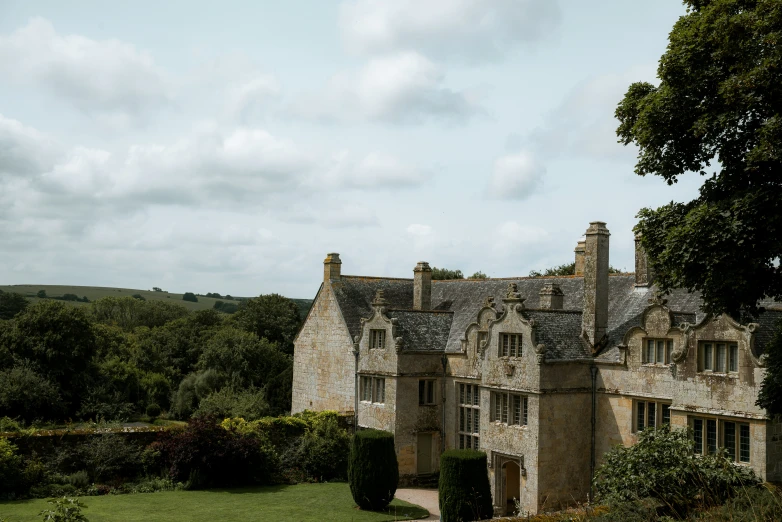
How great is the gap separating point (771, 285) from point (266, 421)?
22.5m

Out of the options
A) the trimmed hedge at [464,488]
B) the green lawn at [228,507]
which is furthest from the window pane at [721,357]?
the green lawn at [228,507]

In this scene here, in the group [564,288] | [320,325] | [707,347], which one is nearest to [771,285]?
[707,347]

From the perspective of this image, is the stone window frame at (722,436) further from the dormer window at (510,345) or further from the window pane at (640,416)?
the dormer window at (510,345)

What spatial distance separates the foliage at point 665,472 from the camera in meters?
17.8

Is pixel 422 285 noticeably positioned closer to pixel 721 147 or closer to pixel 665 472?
pixel 665 472

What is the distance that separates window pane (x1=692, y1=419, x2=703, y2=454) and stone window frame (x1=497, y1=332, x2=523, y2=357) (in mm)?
6438

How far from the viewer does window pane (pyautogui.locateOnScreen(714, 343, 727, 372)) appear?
22.1 m

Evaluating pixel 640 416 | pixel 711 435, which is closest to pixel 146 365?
pixel 640 416

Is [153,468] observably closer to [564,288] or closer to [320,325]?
[320,325]

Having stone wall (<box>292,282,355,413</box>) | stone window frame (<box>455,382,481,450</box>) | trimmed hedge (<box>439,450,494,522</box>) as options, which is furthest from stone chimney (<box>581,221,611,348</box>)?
stone wall (<box>292,282,355,413</box>)

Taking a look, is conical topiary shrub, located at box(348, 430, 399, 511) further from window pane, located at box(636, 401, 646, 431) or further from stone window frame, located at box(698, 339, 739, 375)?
stone window frame, located at box(698, 339, 739, 375)

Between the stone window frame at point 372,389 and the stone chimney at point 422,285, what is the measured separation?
5.80 m

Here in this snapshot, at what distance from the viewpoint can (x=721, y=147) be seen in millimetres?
17703

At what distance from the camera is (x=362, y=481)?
1037 inches
